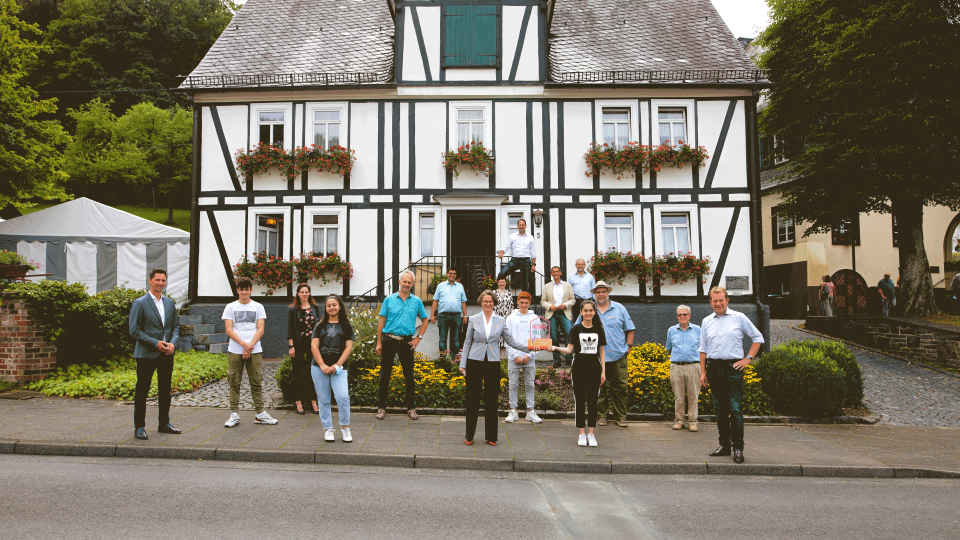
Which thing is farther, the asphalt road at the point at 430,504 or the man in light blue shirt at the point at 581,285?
the man in light blue shirt at the point at 581,285

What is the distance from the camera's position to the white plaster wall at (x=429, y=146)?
50.4ft

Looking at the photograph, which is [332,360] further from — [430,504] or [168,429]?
[430,504]

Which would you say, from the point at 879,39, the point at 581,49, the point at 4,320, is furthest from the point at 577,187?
the point at 4,320

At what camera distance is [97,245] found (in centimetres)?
1784

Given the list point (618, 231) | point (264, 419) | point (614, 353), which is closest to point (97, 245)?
point (264, 419)

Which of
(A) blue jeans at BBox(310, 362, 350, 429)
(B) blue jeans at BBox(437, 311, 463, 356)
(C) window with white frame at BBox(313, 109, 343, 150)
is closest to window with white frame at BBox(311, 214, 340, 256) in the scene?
(C) window with white frame at BBox(313, 109, 343, 150)

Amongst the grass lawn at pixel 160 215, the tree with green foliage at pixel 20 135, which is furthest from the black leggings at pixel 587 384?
the grass lawn at pixel 160 215

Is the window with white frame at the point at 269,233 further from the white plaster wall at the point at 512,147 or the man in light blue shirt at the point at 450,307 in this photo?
the man in light blue shirt at the point at 450,307

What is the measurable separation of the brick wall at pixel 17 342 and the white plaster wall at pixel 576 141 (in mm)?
12193

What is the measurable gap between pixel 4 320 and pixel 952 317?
22.5 metres

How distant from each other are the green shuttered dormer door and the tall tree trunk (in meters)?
12.9

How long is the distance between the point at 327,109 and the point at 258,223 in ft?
12.1

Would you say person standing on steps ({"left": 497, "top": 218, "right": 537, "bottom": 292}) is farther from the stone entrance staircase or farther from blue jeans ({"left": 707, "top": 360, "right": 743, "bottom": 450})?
the stone entrance staircase

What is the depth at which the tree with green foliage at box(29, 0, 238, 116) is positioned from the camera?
37406 millimetres
